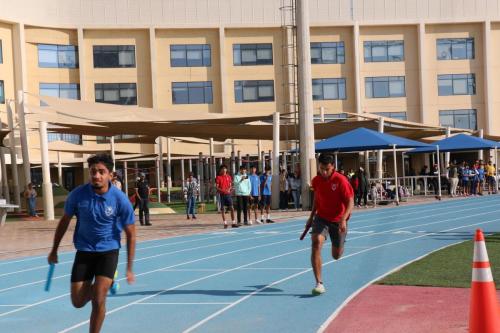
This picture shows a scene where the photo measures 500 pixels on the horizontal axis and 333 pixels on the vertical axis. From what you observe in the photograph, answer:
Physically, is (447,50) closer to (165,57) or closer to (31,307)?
(165,57)

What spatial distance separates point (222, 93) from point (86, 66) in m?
9.17

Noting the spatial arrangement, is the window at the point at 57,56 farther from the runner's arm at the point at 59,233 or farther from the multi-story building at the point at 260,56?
the runner's arm at the point at 59,233

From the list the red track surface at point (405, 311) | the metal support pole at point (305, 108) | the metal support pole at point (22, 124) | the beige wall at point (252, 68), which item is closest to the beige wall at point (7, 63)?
the beige wall at point (252, 68)

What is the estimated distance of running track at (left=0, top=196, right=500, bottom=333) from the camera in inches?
374

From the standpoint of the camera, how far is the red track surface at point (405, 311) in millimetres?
8672

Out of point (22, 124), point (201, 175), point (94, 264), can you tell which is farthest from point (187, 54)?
point (94, 264)

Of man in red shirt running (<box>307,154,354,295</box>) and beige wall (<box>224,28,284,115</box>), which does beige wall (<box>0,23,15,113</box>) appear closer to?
beige wall (<box>224,28,284,115</box>)

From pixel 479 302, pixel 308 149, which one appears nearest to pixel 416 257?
pixel 479 302

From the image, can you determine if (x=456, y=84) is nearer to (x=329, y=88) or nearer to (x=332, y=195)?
(x=329, y=88)

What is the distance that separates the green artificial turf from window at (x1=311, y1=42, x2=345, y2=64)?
46.9 metres

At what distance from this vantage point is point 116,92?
60.5 meters

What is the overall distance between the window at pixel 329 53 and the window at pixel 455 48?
6.71 metres

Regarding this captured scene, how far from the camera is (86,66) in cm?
6009

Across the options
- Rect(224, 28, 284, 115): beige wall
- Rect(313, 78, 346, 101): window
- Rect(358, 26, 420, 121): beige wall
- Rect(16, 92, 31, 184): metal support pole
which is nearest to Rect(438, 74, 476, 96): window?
Rect(358, 26, 420, 121): beige wall
